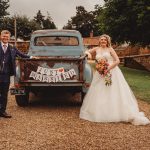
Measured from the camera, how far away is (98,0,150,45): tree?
2675cm

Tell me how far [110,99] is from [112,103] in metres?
0.11

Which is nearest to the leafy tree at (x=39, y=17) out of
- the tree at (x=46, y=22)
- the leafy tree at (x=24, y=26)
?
the tree at (x=46, y=22)

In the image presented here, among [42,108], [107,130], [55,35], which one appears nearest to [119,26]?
[55,35]

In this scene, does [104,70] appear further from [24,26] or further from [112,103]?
[24,26]

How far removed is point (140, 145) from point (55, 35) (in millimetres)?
6469

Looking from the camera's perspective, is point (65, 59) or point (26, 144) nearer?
point (26, 144)

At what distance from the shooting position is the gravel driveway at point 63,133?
6992mm

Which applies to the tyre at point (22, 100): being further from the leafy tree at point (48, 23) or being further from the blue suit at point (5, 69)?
the leafy tree at point (48, 23)

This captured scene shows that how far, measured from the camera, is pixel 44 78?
1045 cm

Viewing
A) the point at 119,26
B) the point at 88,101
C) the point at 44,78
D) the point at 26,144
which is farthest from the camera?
the point at 119,26

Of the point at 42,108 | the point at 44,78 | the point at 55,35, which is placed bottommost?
the point at 42,108

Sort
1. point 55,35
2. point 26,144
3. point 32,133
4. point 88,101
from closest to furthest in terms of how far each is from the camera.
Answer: point 26,144
point 32,133
point 88,101
point 55,35

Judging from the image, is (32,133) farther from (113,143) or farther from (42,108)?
(42,108)

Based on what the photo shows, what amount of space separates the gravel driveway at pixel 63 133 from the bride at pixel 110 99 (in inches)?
10.7
